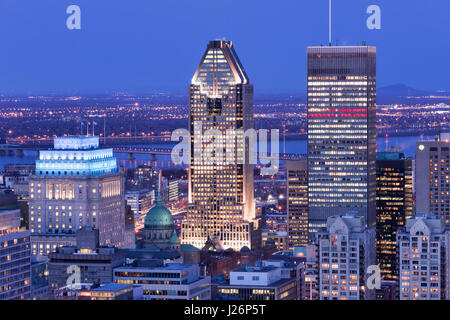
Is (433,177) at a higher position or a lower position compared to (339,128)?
lower

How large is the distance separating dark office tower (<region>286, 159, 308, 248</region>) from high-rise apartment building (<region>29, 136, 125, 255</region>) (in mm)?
15658

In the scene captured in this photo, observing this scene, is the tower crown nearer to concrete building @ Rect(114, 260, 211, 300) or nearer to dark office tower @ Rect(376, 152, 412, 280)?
dark office tower @ Rect(376, 152, 412, 280)

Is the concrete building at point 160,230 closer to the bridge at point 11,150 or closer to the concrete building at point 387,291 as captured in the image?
the concrete building at point 387,291

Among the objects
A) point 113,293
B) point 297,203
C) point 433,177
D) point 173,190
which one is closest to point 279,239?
point 297,203

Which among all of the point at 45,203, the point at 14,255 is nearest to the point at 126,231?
the point at 45,203

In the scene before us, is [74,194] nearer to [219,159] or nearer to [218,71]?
[219,159]

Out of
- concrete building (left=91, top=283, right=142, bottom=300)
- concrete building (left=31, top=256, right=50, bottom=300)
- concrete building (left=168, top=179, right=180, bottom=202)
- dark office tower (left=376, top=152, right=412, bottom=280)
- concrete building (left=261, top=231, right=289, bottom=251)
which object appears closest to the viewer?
concrete building (left=91, top=283, right=142, bottom=300)

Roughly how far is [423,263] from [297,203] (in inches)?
1463

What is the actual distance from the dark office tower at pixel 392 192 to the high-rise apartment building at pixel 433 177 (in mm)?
3533

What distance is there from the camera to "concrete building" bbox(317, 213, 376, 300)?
4478 centimetres

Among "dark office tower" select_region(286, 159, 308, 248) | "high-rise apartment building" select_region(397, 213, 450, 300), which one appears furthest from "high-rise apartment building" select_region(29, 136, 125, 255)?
"high-rise apartment building" select_region(397, 213, 450, 300)

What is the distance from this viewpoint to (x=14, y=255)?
42219 mm

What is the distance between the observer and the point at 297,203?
81.3 metres
